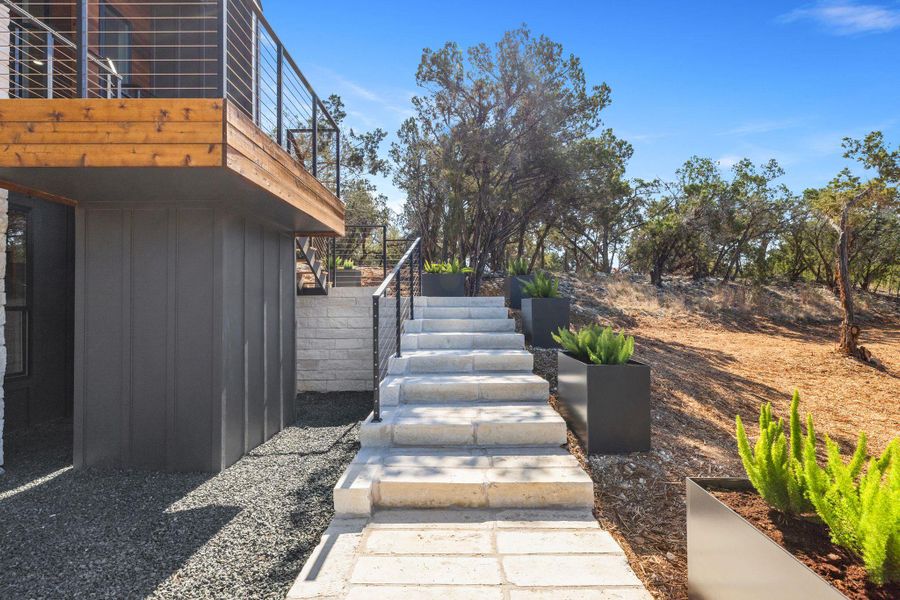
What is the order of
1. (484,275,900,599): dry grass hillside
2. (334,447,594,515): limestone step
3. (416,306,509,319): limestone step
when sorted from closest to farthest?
(334,447,594,515): limestone step
(484,275,900,599): dry grass hillside
(416,306,509,319): limestone step

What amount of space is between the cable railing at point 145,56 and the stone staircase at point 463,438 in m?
2.46

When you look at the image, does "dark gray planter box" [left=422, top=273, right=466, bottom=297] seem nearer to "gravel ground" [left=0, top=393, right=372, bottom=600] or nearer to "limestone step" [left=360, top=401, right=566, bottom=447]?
"gravel ground" [left=0, top=393, right=372, bottom=600]

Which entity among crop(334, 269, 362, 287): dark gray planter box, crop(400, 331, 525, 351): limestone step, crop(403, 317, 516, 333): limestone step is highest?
crop(334, 269, 362, 287): dark gray planter box

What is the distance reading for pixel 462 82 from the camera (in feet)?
32.0

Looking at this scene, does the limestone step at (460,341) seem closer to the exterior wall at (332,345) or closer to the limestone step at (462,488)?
the exterior wall at (332,345)

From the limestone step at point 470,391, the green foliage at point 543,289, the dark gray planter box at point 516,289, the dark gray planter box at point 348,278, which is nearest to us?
the limestone step at point 470,391

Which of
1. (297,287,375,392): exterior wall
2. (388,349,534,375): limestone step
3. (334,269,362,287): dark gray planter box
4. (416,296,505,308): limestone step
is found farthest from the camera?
(334,269,362,287): dark gray planter box

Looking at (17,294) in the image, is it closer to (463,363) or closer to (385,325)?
(385,325)

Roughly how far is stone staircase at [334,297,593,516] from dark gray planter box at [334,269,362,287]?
4.34m

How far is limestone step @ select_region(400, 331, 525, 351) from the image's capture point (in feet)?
18.1

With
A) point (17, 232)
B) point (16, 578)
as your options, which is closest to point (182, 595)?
point (16, 578)

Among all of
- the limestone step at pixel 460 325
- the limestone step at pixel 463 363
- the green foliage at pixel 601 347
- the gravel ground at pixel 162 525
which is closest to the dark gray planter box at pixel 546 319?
the limestone step at pixel 460 325

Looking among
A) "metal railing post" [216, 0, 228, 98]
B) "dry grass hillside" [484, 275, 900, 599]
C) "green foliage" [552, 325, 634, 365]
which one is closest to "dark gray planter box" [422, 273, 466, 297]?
"dry grass hillside" [484, 275, 900, 599]

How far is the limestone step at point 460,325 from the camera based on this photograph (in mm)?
6000
